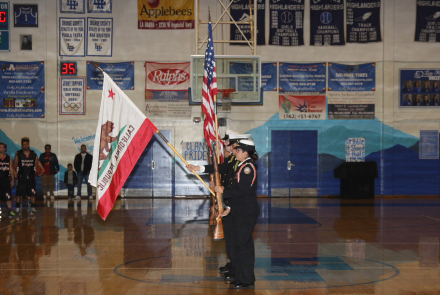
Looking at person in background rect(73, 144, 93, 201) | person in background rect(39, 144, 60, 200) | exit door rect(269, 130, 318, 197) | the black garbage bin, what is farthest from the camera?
exit door rect(269, 130, 318, 197)

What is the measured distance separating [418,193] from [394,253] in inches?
450

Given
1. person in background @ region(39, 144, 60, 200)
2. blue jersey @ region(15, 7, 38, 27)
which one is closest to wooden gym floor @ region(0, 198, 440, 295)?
person in background @ region(39, 144, 60, 200)

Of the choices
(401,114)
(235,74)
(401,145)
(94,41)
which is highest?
(94,41)

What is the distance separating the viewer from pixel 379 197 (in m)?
19.5

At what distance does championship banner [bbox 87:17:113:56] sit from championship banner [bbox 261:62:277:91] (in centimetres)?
589

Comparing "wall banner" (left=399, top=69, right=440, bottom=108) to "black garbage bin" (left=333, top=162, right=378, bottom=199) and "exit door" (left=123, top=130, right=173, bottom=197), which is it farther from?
"exit door" (left=123, top=130, right=173, bottom=197)

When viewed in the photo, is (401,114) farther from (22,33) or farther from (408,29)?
(22,33)

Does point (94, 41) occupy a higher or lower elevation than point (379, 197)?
higher

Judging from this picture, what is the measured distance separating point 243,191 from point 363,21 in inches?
583

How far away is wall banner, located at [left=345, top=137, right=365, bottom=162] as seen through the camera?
19594 mm

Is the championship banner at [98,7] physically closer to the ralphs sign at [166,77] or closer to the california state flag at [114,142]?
the ralphs sign at [166,77]

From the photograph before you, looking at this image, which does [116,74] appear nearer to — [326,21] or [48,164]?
[48,164]

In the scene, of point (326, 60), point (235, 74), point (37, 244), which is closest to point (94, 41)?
point (235, 74)

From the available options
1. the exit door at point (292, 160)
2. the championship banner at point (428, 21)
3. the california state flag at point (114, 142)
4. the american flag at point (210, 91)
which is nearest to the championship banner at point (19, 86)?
the exit door at point (292, 160)
